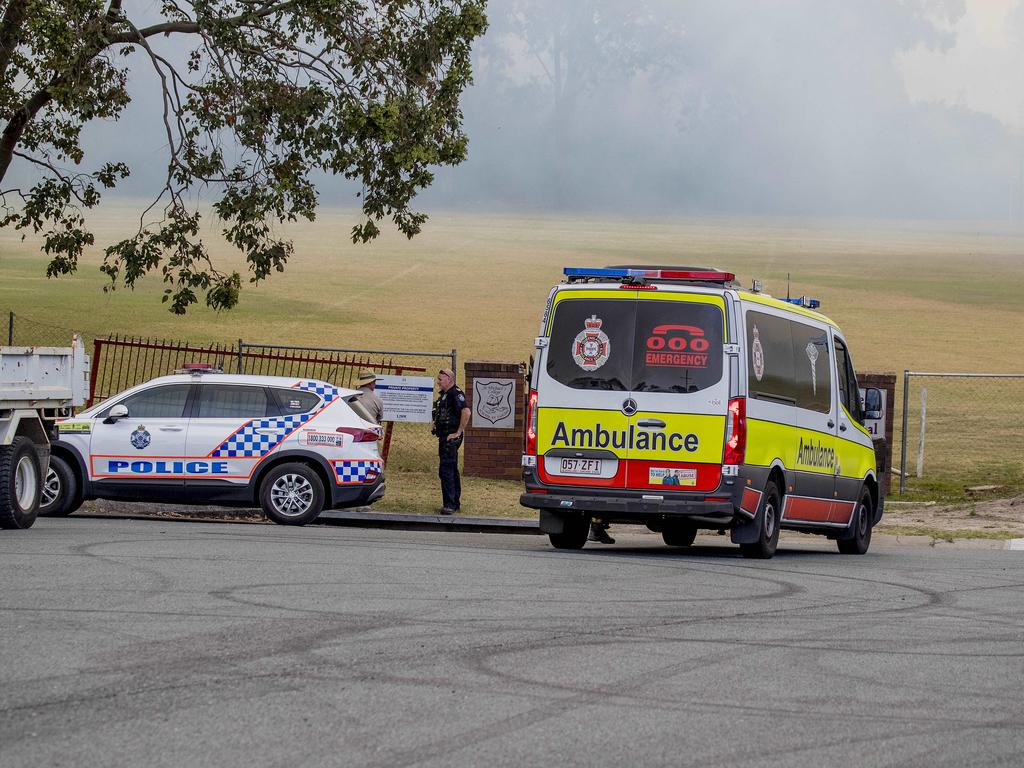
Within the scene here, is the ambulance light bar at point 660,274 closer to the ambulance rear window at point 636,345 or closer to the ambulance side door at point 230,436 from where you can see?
the ambulance rear window at point 636,345

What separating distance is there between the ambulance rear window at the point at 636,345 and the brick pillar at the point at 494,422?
799 cm

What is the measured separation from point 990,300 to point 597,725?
84172 millimetres

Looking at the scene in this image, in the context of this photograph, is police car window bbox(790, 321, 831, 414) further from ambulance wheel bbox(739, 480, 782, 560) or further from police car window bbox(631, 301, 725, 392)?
police car window bbox(631, 301, 725, 392)

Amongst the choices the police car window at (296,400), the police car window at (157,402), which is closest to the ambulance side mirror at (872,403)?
the police car window at (296,400)

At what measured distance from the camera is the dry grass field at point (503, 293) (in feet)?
181

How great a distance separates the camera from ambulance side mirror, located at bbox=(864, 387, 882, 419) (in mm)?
15088

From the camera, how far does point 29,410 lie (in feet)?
44.7

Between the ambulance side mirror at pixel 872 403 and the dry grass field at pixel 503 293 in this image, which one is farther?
the dry grass field at pixel 503 293

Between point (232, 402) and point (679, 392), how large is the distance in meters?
5.55

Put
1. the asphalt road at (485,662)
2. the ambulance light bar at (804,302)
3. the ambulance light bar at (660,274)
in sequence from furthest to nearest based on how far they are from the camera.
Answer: the ambulance light bar at (804,302), the ambulance light bar at (660,274), the asphalt road at (485,662)

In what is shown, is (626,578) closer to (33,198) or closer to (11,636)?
(11,636)

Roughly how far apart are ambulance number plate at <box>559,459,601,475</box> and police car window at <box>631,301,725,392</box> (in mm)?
743

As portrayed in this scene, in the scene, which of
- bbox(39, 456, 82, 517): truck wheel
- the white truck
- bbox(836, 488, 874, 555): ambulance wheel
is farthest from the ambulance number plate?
bbox(39, 456, 82, 517): truck wheel

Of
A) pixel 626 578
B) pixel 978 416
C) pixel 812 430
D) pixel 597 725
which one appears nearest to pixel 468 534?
pixel 812 430
